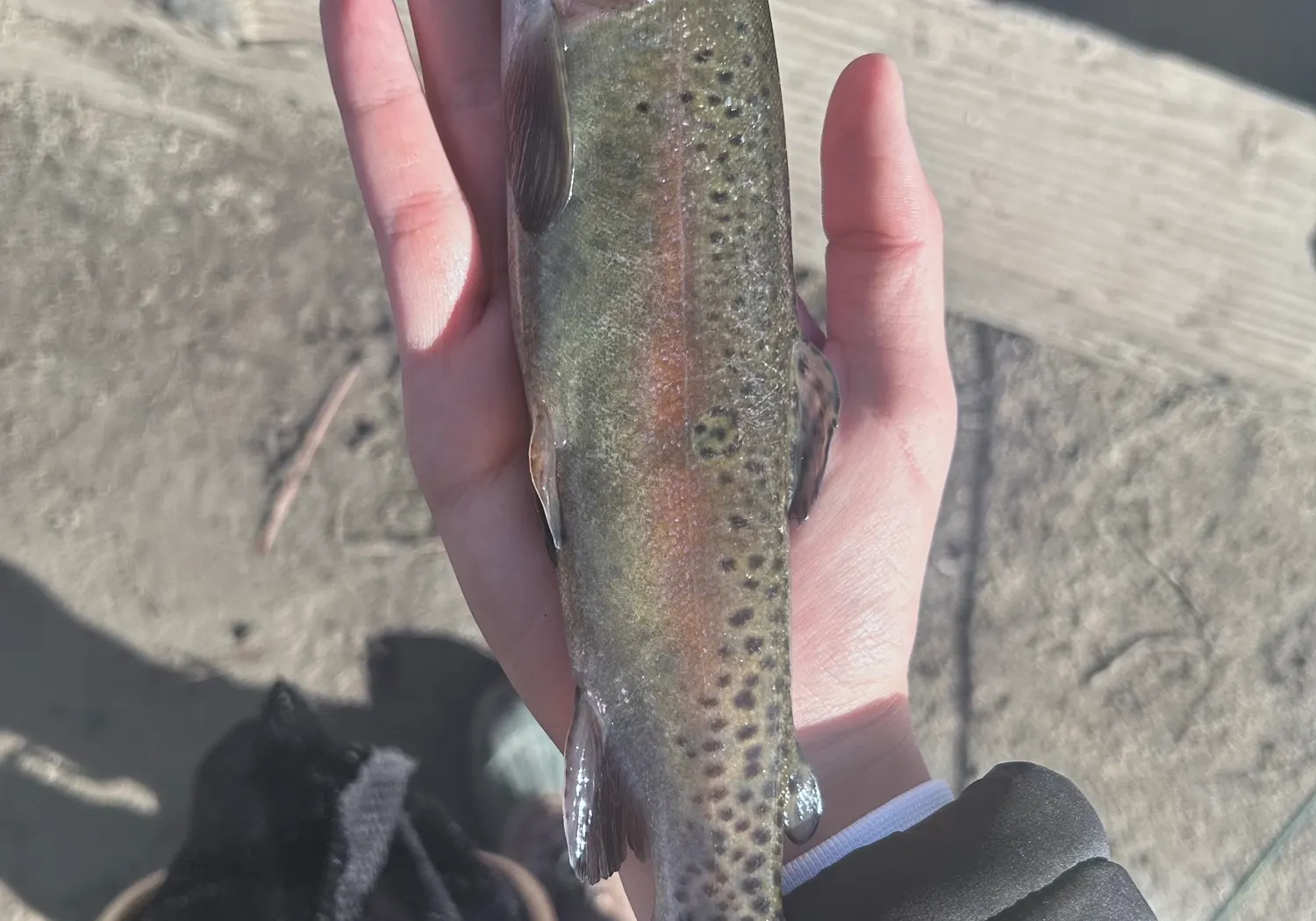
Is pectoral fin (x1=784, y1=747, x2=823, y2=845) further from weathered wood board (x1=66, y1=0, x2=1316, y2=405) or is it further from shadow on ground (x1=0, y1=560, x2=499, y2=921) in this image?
weathered wood board (x1=66, y1=0, x2=1316, y2=405)

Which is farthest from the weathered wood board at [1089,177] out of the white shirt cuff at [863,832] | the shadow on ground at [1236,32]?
the white shirt cuff at [863,832]

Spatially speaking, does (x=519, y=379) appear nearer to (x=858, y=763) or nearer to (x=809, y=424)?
(x=809, y=424)

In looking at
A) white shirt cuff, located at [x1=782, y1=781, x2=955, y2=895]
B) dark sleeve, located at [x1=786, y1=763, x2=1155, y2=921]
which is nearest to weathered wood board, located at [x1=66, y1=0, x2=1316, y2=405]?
white shirt cuff, located at [x1=782, y1=781, x2=955, y2=895]

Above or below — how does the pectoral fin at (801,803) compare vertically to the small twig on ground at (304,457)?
below

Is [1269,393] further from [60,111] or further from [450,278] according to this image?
[60,111]

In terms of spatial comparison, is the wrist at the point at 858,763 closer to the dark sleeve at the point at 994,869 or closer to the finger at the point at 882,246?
the dark sleeve at the point at 994,869

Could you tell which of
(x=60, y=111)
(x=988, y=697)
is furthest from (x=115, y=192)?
(x=988, y=697)
